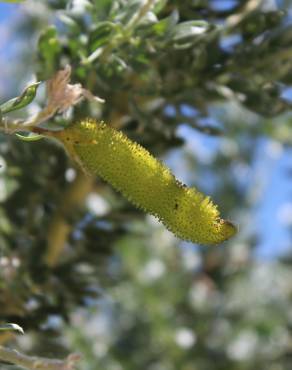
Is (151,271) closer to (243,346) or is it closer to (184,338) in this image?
(184,338)

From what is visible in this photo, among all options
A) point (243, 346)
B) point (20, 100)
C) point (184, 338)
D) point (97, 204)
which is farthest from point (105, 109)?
point (243, 346)

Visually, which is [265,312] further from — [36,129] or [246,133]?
[36,129]

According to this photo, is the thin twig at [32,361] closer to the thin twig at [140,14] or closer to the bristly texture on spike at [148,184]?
the bristly texture on spike at [148,184]

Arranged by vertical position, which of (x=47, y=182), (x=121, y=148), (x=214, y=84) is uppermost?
(x=214, y=84)

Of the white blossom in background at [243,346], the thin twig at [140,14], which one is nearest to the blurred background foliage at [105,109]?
the thin twig at [140,14]

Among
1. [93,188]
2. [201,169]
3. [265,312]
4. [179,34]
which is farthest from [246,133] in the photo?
[179,34]
